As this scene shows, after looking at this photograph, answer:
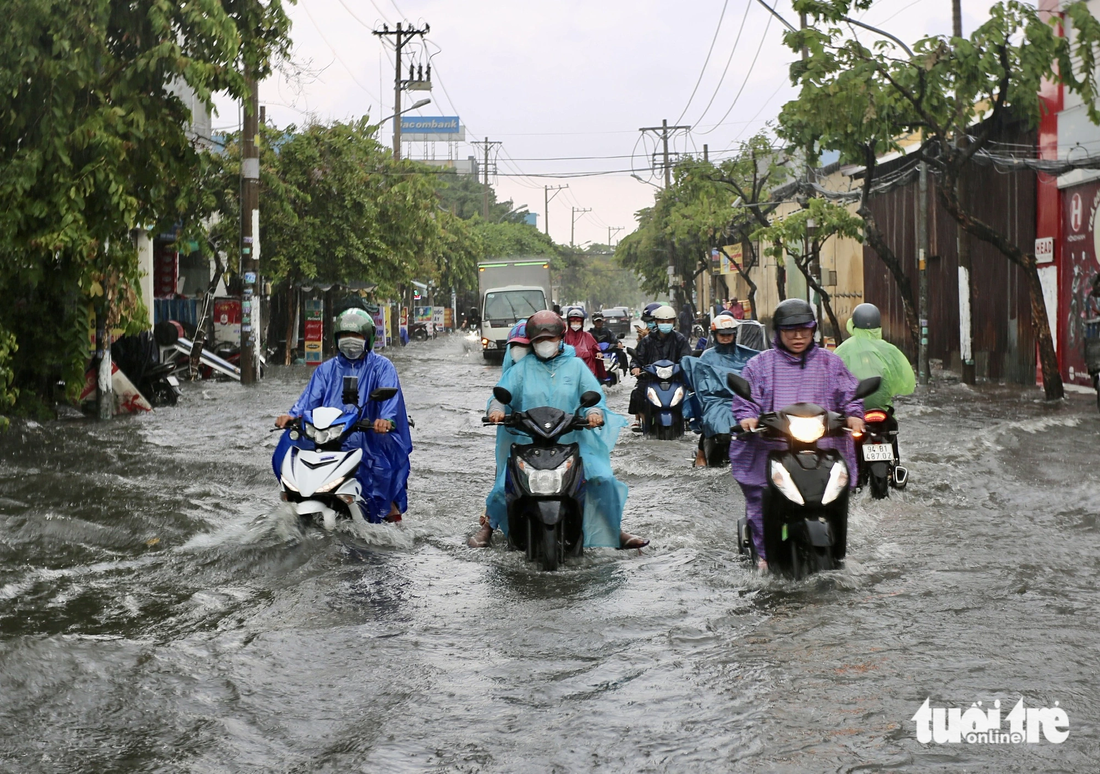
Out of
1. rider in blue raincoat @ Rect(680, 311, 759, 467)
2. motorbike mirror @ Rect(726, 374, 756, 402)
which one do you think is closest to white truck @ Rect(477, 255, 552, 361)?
rider in blue raincoat @ Rect(680, 311, 759, 467)

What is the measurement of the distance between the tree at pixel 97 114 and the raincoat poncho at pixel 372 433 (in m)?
4.91

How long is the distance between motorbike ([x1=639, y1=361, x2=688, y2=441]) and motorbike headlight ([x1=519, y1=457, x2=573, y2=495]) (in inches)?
302

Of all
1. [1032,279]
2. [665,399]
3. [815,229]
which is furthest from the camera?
[815,229]

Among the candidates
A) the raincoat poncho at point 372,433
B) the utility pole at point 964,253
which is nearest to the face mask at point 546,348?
the raincoat poncho at point 372,433

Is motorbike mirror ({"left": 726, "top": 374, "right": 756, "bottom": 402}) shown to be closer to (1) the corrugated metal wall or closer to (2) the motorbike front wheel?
(2) the motorbike front wheel

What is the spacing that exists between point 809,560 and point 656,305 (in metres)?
8.44

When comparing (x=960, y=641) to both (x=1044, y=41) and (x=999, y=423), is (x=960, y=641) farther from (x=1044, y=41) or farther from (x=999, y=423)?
(x=1044, y=41)

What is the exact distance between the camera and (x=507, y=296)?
3919cm

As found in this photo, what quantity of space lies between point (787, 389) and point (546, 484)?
140 centimetres

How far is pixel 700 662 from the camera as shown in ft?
18.0

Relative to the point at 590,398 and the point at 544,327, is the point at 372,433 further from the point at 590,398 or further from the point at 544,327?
the point at 590,398

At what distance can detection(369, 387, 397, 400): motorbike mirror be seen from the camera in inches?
314

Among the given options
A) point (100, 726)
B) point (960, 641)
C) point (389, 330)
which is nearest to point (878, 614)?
point (960, 641)

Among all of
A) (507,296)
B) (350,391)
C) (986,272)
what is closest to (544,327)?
(350,391)
